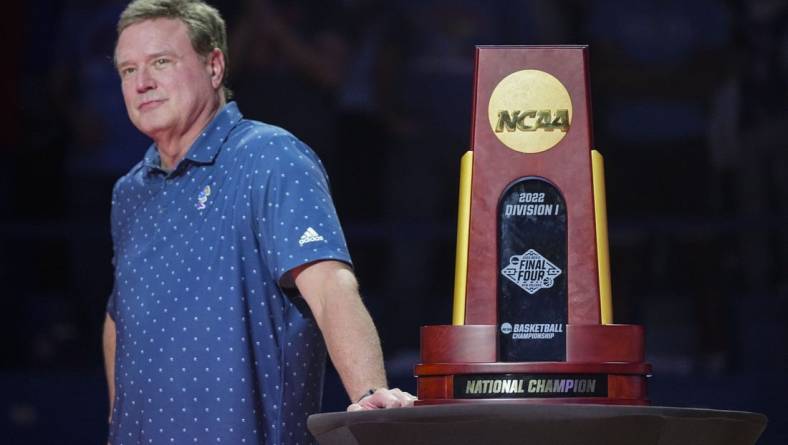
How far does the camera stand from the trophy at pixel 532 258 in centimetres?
169

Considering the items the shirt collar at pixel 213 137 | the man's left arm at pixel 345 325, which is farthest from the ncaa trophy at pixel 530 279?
the shirt collar at pixel 213 137

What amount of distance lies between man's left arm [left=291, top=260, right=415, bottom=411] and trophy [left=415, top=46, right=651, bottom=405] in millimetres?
359

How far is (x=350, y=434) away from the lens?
1667 millimetres

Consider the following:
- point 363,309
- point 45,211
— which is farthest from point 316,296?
point 45,211

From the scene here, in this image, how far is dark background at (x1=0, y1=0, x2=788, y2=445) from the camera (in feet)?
16.3

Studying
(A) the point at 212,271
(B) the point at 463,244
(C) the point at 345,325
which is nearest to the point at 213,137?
(A) the point at 212,271

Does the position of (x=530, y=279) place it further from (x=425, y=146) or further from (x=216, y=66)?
(x=425, y=146)

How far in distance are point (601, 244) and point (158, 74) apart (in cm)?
104

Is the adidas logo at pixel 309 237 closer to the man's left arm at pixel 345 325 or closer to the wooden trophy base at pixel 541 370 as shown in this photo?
the man's left arm at pixel 345 325

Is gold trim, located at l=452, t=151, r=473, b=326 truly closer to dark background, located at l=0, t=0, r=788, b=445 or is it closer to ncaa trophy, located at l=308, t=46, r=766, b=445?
ncaa trophy, located at l=308, t=46, r=766, b=445

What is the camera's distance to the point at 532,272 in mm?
1726

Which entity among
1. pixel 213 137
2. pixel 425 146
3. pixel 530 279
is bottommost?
pixel 530 279

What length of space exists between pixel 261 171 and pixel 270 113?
277 centimetres

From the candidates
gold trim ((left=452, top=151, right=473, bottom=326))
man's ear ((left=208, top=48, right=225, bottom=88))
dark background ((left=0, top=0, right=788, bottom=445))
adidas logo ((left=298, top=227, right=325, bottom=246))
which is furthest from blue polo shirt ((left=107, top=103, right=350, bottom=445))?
dark background ((left=0, top=0, right=788, bottom=445))
